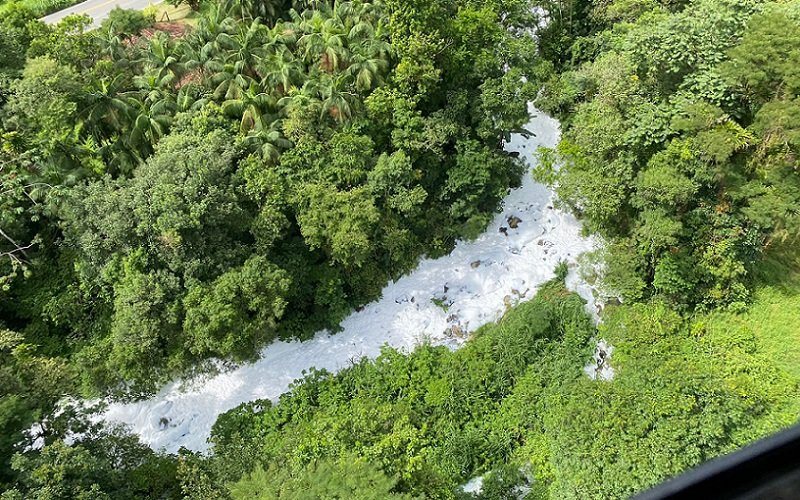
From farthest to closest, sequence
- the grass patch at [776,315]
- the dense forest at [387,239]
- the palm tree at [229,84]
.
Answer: the palm tree at [229,84] → the grass patch at [776,315] → the dense forest at [387,239]

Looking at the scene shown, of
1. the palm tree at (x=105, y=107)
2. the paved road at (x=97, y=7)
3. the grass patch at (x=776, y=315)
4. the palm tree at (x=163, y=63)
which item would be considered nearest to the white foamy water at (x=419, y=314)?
the grass patch at (x=776, y=315)

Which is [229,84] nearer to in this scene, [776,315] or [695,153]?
[695,153]

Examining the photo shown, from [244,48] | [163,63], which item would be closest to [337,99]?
[244,48]

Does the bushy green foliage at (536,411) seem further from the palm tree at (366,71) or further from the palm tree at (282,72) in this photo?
the palm tree at (282,72)

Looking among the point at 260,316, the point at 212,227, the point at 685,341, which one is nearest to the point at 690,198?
the point at 685,341

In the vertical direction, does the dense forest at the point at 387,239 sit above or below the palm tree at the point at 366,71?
below

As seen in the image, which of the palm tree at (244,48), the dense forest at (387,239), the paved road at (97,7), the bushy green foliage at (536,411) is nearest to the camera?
the bushy green foliage at (536,411)

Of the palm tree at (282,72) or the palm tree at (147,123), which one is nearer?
the palm tree at (147,123)

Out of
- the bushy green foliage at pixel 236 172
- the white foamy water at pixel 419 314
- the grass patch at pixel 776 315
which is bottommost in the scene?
the white foamy water at pixel 419 314
